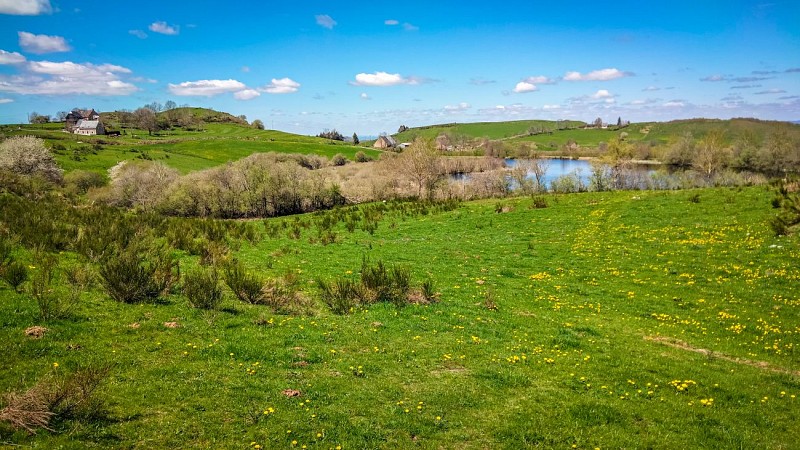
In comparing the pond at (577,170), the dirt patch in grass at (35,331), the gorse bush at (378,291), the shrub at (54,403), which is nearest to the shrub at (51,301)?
the dirt patch in grass at (35,331)

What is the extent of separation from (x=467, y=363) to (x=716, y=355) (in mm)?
7371

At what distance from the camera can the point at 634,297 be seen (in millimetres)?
16734

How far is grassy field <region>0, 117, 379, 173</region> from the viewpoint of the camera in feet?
245

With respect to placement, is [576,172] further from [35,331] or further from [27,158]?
[27,158]

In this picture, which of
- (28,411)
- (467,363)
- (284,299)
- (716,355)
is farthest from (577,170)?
(28,411)

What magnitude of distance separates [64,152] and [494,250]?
273 feet

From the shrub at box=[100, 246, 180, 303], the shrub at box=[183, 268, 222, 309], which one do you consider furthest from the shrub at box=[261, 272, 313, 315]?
the shrub at box=[100, 246, 180, 303]

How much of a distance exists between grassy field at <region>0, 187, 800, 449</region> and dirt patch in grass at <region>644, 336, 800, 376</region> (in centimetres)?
7

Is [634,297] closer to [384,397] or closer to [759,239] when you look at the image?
[759,239]

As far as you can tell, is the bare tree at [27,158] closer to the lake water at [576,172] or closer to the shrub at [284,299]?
the shrub at [284,299]

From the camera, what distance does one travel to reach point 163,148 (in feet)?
324

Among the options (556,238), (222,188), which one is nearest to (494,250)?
(556,238)

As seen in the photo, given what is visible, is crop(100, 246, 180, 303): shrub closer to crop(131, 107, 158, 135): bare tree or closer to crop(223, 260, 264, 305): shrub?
crop(223, 260, 264, 305): shrub

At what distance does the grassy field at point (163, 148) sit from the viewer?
74.7m
